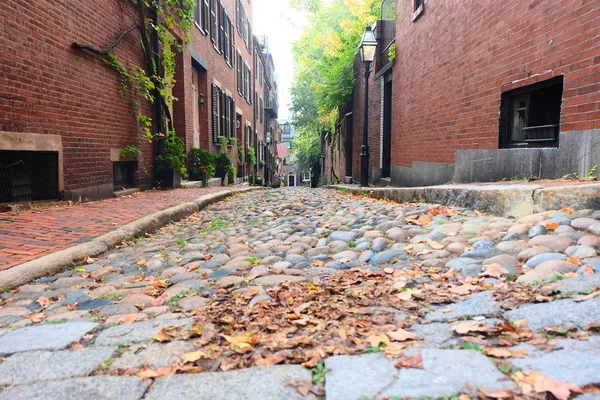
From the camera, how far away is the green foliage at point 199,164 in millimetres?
10961

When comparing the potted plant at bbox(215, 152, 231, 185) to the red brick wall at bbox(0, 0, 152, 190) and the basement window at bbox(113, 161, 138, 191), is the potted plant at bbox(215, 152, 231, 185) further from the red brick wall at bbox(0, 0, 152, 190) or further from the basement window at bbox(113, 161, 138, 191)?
the red brick wall at bbox(0, 0, 152, 190)

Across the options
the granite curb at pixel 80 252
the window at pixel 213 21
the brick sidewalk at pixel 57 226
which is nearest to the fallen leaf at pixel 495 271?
the granite curb at pixel 80 252

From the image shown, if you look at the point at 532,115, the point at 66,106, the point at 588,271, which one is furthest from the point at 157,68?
the point at 588,271

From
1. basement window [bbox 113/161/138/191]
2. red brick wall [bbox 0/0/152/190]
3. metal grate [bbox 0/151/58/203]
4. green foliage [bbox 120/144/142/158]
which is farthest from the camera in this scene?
basement window [bbox 113/161/138/191]

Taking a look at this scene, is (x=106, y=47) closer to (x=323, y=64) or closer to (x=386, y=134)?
(x=386, y=134)

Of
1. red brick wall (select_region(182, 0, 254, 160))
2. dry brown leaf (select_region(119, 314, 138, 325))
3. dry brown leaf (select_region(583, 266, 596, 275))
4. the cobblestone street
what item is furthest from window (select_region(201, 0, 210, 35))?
dry brown leaf (select_region(583, 266, 596, 275))

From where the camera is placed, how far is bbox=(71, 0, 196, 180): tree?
7.85 metres

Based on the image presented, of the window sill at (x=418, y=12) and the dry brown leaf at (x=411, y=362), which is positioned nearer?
the dry brown leaf at (x=411, y=362)

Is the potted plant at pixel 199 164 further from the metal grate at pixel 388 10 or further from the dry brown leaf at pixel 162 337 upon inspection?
the dry brown leaf at pixel 162 337

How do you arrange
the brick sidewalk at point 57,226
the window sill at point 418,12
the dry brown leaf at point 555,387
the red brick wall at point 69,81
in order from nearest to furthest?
the dry brown leaf at point 555,387 < the brick sidewalk at point 57,226 < the red brick wall at point 69,81 < the window sill at point 418,12

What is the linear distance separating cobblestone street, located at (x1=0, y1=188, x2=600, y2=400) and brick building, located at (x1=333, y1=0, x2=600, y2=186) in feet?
4.19

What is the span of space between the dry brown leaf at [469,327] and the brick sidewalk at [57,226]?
278 cm

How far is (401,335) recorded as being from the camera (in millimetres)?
1691

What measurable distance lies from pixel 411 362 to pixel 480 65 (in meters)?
5.02
